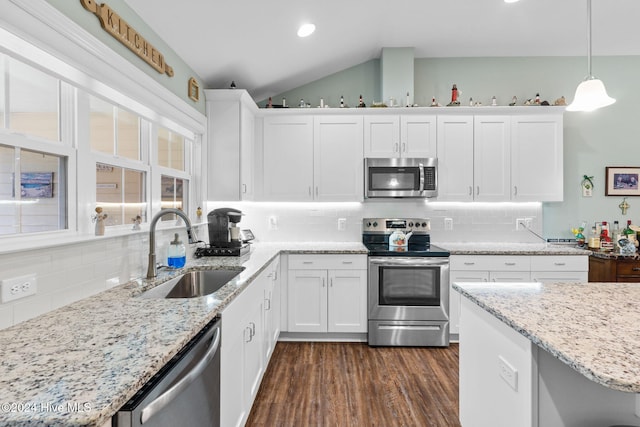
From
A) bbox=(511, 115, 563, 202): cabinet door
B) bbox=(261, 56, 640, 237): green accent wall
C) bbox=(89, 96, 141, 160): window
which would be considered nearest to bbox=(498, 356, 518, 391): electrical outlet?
bbox=(89, 96, 141, 160): window

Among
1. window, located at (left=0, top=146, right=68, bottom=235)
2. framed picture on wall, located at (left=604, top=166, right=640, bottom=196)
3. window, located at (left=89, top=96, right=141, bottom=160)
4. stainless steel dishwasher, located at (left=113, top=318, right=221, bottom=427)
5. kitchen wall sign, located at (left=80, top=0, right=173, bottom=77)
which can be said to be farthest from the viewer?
framed picture on wall, located at (left=604, top=166, right=640, bottom=196)

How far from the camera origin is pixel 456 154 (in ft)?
11.4

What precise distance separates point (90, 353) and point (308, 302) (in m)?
2.38

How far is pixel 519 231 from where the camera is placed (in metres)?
3.71

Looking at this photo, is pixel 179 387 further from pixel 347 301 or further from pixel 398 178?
pixel 398 178

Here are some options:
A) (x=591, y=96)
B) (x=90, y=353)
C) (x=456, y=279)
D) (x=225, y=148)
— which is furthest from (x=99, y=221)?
(x=456, y=279)

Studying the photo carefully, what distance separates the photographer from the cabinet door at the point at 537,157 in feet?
11.2

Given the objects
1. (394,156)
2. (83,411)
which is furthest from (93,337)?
(394,156)

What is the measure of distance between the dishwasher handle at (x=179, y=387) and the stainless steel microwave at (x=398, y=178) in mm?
2479

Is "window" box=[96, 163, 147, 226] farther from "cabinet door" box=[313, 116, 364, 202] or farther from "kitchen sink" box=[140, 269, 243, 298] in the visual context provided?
"cabinet door" box=[313, 116, 364, 202]

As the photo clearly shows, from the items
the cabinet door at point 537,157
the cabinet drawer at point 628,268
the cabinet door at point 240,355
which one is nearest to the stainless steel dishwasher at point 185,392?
the cabinet door at point 240,355

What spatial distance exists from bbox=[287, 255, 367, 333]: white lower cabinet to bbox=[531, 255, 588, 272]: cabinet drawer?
1648 millimetres

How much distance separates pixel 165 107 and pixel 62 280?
54.0 inches

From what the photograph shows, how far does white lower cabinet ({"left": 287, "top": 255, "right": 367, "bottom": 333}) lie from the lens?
3.14 meters
